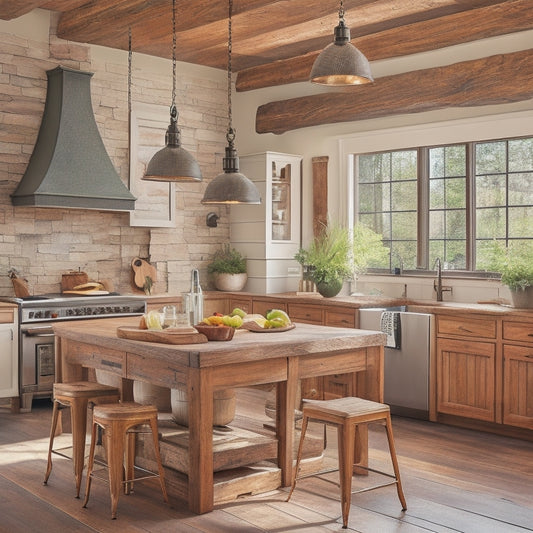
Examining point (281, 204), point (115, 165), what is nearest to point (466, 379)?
point (281, 204)

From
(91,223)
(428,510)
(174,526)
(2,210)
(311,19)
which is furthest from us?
(91,223)

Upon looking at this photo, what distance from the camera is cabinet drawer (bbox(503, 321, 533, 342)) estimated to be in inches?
232

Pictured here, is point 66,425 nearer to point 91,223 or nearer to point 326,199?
point 91,223

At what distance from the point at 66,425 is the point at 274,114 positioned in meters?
4.11

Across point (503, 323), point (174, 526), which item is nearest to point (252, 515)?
point (174, 526)

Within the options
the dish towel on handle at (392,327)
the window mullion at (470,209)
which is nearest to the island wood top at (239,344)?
the dish towel on handle at (392,327)

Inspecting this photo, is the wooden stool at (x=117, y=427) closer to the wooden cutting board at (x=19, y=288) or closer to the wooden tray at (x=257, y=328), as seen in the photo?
the wooden tray at (x=257, y=328)

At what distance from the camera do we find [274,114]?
8484 millimetres

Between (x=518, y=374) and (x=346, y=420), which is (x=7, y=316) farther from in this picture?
(x=518, y=374)

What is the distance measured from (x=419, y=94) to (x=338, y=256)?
1677 millimetres

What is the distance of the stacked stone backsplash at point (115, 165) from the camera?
24.0 feet

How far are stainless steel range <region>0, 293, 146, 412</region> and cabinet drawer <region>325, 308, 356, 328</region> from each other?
2176 millimetres

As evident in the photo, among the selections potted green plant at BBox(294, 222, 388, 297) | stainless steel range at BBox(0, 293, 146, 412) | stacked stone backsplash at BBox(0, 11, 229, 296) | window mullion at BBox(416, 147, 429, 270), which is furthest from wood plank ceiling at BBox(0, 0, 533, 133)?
stainless steel range at BBox(0, 293, 146, 412)

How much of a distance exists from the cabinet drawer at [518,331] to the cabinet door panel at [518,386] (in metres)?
0.07
